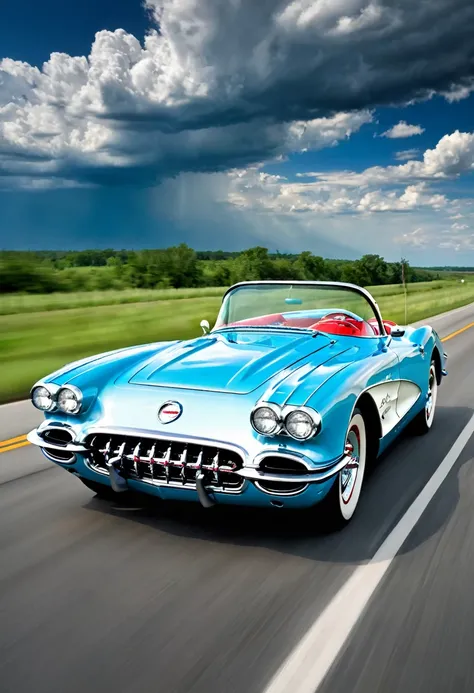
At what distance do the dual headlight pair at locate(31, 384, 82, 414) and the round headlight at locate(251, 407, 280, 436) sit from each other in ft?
3.87

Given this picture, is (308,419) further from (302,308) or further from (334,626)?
(302,308)

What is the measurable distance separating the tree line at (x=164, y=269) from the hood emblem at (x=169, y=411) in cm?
2481

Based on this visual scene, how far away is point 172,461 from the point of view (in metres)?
4.01

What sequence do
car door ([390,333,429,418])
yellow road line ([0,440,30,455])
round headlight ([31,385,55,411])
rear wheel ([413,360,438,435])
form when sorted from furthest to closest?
rear wheel ([413,360,438,435]) < yellow road line ([0,440,30,455]) < car door ([390,333,429,418]) < round headlight ([31,385,55,411])

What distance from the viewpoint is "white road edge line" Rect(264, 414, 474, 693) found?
2.80m

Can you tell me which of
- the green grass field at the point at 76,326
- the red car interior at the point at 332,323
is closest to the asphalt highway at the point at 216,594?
the red car interior at the point at 332,323

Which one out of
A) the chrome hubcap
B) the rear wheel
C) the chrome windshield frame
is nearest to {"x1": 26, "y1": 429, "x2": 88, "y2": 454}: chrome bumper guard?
the chrome hubcap

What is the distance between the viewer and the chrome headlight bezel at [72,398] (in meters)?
4.39

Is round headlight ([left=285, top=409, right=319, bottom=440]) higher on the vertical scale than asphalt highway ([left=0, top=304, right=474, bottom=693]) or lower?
higher

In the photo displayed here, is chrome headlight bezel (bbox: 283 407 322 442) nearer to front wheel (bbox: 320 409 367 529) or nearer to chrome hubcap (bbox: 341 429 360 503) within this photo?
front wheel (bbox: 320 409 367 529)

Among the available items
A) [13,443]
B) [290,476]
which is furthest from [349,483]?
[13,443]

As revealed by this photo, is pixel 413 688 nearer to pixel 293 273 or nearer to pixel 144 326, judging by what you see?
pixel 144 326

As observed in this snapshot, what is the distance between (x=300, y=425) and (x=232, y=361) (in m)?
0.96

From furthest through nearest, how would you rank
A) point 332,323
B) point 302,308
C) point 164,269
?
1. point 164,269
2. point 302,308
3. point 332,323
